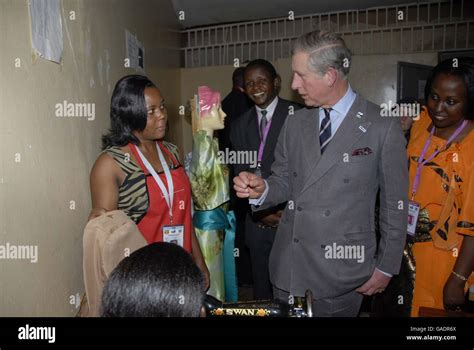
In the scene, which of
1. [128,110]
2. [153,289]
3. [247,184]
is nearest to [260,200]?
[247,184]

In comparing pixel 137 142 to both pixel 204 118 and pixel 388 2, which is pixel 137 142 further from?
pixel 388 2

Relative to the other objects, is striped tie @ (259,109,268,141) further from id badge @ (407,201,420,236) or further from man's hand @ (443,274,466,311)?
man's hand @ (443,274,466,311)

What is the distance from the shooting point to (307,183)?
1722 millimetres

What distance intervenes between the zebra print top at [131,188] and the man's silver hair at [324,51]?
83 cm

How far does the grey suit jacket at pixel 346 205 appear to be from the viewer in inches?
65.2

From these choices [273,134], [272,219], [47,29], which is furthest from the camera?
[273,134]

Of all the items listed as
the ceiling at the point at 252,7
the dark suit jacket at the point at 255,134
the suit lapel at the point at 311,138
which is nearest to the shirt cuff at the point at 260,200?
the suit lapel at the point at 311,138

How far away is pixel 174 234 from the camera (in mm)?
1918

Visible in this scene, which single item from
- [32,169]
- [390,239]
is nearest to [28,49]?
[32,169]

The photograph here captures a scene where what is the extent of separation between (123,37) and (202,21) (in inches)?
136

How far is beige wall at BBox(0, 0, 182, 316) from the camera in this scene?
1.37m

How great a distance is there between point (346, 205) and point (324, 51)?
61cm

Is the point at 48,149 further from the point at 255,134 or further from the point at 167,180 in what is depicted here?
the point at 255,134

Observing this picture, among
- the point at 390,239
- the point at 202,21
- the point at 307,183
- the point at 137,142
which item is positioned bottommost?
the point at 390,239
